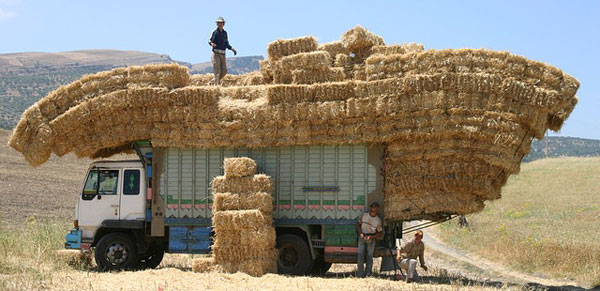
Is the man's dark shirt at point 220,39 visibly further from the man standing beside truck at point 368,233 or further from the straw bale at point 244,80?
the man standing beside truck at point 368,233

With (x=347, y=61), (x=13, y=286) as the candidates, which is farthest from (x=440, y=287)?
(x=13, y=286)

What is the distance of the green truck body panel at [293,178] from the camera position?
51.9 feet

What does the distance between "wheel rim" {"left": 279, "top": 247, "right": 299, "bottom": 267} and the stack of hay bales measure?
0.68 metres

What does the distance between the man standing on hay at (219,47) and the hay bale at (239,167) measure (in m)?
3.66

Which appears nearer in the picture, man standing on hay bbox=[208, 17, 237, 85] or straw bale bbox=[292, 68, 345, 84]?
straw bale bbox=[292, 68, 345, 84]

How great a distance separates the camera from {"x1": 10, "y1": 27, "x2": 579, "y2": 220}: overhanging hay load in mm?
14617

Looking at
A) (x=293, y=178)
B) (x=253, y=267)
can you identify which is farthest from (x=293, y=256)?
(x=293, y=178)

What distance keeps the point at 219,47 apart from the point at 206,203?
4402mm

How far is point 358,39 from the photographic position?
640 inches

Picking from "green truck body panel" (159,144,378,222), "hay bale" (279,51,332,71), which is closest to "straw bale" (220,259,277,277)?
"green truck body panel" (159,144,378,222)

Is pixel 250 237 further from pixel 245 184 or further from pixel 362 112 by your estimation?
pixel 362 112

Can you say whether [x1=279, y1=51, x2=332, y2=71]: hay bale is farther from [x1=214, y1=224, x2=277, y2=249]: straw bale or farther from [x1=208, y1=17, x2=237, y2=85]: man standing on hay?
[x1=214, y1=224, x2=277, y2=249]: straw bale

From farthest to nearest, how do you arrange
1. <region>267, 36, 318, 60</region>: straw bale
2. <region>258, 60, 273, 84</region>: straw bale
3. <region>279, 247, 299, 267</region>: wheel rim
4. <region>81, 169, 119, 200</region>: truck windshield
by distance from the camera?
<region>81, 169, 119, 200</region>: truck windshield, <region>258, 60, 273, 84</region>: straw bale, <region>267, 36, 318, 60</region>: straw bale, <region>279, 247, 299, 267</region>: wheel rim

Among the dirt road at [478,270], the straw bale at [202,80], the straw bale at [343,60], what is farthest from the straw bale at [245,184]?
the dirt road at [478,270]
